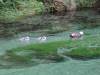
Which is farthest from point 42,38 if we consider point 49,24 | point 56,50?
point 49,24

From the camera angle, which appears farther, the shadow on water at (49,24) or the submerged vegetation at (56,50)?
the shadow on water at (49,24)

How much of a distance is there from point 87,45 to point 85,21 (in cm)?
524

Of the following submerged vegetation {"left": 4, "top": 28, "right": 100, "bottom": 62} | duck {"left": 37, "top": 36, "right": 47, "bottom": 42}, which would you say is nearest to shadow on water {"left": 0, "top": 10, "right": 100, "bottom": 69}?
duck {"left": 37, "top": 36, "right": 47, "bottom": 42}

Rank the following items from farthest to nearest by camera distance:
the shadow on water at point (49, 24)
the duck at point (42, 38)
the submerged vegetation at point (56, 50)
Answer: the shadow on water at point (49, 24), the duck at point (42, 38), the submerged vegetation at point (56, 50)

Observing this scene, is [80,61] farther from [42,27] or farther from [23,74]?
[42,27]

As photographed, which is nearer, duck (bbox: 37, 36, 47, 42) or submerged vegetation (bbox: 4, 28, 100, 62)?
submerged vegetation (bbox: 4, 28, 100, 62)

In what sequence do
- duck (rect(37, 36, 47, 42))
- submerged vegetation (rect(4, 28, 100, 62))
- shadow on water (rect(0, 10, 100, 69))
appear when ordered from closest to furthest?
submerged vegetation (rect(4, 28, 100, 62))
duck (rect(37, 36, 47, 42))
shadow on water (rect(0, 10, 100, 69))

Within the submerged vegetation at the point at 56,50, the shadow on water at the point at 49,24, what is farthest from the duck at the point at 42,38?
the shadow on water at the point at 49,24

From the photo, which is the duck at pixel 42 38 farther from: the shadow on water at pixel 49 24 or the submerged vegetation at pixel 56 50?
the shadow on water at pixel 49 24

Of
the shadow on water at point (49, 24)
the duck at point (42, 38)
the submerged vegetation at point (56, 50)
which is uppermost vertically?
the submerged vegetation at point (56, 50)

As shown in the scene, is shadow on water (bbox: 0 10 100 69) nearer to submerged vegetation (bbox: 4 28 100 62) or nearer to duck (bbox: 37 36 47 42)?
duck (bbox: 37 36 47 42)

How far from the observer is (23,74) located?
937 centimetres

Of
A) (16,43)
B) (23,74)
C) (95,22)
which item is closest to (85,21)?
(95,22)

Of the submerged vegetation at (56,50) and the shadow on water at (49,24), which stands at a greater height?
the submerged vegetation at (56,50)
